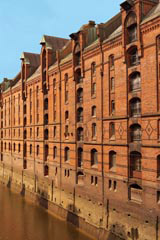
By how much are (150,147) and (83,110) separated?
957 cm

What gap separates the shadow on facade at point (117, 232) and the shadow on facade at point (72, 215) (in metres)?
5.09

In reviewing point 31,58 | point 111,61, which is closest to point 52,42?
point 31,58

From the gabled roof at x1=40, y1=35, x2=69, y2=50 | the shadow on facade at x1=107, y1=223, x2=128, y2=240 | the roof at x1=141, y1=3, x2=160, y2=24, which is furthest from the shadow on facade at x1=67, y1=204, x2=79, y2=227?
the gabled roof at x1=40, y1=35, x2=69, y2=50

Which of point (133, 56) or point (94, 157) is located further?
point (94, 157)

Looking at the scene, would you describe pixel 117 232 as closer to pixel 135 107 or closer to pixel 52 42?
pixel 135 107

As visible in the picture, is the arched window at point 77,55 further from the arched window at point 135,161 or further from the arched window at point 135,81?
the arched window at point 135,161

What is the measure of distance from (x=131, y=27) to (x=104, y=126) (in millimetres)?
8539

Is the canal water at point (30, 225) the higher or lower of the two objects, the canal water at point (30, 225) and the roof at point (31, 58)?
the lower

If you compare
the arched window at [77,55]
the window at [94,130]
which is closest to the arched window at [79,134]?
the window at [94,130]

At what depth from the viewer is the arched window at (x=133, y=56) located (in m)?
20.6

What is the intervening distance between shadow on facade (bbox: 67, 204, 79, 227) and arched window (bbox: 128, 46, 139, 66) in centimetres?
1558

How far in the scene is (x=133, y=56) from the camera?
825 inches

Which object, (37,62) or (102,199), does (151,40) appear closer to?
(102,199)

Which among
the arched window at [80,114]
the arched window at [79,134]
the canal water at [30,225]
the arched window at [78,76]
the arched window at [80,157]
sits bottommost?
the canal water at [30,225]
